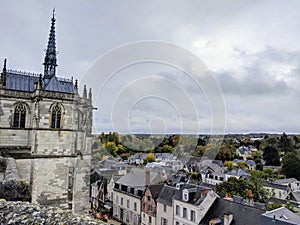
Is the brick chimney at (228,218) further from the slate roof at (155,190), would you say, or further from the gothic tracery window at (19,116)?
the gothic tracery window at (19,116)

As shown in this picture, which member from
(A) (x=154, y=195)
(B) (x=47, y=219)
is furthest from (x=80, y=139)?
(B) (x=47, y=219)

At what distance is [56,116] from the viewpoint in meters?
17.0

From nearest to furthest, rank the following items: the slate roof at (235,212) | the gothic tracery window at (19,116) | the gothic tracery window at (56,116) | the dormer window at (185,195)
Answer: the slate roof at (235,212), the gothic tracery window at (19,116), the gothic tracery window at (56,116), the dormer window at (185,195)

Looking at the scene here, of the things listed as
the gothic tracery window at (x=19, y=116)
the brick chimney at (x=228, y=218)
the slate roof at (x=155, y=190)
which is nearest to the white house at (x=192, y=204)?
the brick chimney at (x=228, y=218)

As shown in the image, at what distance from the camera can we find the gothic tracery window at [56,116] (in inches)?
663

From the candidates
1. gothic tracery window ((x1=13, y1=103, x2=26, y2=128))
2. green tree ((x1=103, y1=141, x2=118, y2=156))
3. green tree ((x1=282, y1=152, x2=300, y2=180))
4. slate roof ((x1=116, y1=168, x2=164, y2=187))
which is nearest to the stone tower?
gothic tracery window ((x1=13, y1=103, x2=26, y2=128))

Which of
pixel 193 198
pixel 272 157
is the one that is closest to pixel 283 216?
pixel 193 198

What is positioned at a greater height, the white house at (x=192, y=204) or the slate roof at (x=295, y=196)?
the white house at (x=192, y=204)

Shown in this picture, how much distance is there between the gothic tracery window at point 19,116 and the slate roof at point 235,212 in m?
13.8

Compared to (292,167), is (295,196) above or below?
below

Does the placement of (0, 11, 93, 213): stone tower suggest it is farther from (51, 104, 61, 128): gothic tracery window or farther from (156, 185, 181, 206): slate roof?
(156, 185, 181, 206): slate roof

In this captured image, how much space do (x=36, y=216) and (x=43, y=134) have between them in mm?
13989

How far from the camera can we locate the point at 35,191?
15.9 meters

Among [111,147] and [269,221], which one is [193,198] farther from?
[111,147]
